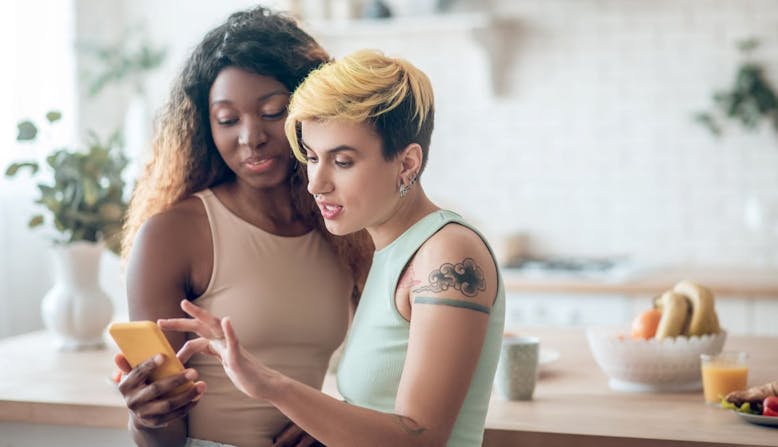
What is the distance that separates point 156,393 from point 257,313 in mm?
296

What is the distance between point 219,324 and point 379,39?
3359 millimetres

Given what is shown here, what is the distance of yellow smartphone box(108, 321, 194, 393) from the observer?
1.43 m

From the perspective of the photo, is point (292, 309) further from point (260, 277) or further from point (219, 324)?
point (219, 324)

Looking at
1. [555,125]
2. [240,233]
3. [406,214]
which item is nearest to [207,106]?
[240,233]

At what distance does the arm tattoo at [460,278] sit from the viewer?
1326 mm

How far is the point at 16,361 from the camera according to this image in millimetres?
2316

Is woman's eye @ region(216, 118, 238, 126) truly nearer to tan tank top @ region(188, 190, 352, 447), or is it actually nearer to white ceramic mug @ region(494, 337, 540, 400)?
tan tank top @ region(188, 190, 352, 447)

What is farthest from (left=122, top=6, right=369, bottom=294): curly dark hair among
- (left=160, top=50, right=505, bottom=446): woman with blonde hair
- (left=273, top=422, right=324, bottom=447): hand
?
(left=273, top=422, right=324, bottom=447): hand

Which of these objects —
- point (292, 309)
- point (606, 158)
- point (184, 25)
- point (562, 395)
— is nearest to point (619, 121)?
point (606, 158)

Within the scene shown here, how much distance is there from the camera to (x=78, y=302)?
246 centimetres

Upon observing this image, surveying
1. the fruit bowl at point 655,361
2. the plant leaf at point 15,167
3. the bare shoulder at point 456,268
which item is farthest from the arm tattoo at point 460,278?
the plant leaf at point 15,167

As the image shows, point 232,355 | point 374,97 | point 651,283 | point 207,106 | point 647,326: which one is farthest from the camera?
point 651,283

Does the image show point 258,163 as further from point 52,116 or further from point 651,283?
point 651,283

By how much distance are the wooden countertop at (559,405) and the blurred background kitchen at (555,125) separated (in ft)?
5.16
